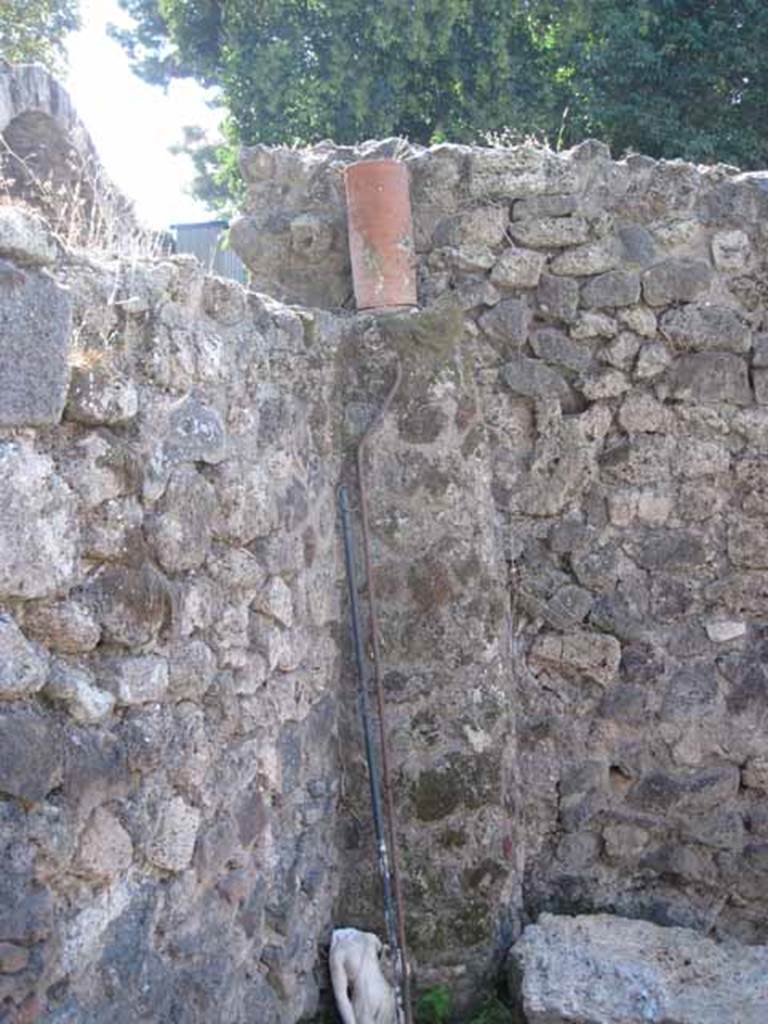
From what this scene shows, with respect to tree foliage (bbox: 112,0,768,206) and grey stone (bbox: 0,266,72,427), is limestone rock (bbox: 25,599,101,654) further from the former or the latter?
tree foliage (bbox: 112,0,768,206)

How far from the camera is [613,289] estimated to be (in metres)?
3.94

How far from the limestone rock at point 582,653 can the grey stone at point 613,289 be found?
1.04 m

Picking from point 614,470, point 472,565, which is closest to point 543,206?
point 614,470

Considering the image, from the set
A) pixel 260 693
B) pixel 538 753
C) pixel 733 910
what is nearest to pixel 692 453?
pixel 538 753

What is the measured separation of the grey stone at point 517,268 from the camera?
390cm

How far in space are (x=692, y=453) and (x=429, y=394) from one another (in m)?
0.90

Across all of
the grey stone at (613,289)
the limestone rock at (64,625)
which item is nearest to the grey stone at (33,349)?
the limestone rock at (64,625)

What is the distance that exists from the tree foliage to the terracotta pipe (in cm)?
787

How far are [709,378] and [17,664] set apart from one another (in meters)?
2.68

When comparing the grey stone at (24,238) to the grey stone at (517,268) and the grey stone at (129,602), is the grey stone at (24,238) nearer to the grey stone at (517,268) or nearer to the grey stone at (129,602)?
the grey stone at (129,602)

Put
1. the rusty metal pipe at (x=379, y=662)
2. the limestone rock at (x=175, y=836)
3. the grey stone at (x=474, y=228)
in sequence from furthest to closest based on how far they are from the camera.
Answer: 1. the grey stone at (x=474, y=228)
2. the rusty metal pipe at (x=379, y=662)
3. the limestone rock at (x=175, y=836)

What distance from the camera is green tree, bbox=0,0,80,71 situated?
461 inches

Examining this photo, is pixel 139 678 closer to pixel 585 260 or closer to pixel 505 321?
pixel 505 321

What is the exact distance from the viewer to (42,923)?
1904 mm
